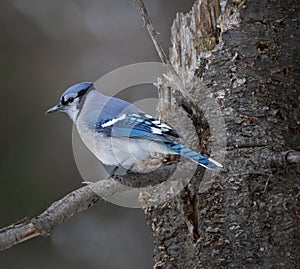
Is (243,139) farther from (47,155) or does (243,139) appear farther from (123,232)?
(123,232)

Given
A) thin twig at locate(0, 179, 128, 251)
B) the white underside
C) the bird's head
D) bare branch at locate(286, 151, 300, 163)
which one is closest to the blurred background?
the bird's head

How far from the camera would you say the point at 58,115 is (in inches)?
161

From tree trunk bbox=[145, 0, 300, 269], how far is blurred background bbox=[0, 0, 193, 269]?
1.96m

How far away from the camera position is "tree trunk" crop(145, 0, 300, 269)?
1.73 meters

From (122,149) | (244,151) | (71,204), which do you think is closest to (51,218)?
(71,204)

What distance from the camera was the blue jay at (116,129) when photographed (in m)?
2.15

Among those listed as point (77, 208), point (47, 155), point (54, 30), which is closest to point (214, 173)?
point (77, 208)

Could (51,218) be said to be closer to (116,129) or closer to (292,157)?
(292,157)

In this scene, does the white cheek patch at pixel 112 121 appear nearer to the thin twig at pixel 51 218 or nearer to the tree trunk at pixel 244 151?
the tree trunk at pixel 244 151

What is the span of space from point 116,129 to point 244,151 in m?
0.75

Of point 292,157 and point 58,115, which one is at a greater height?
point 292,157

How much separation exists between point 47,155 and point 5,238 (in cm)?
257

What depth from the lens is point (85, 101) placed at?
270cm

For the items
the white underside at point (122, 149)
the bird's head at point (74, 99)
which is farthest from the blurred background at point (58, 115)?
the white underside at point (122, 149)
